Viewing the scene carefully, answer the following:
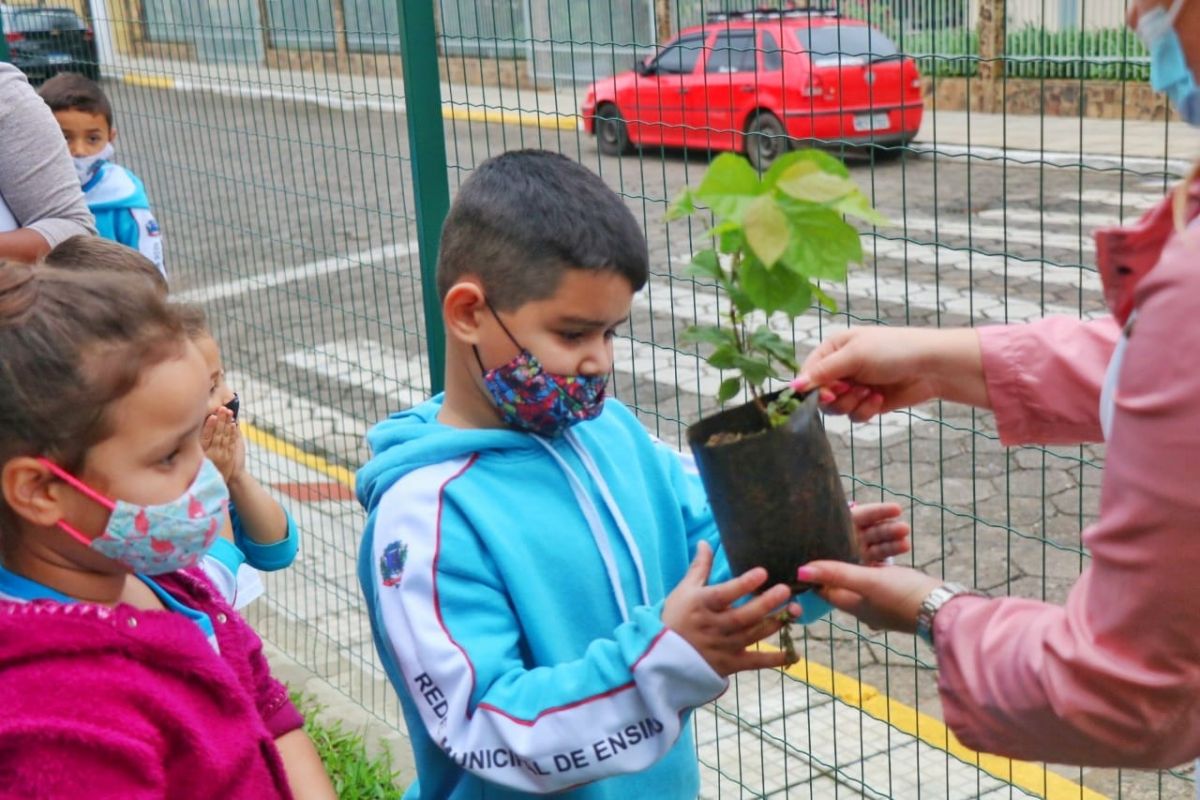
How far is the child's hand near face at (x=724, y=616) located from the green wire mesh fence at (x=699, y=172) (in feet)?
3.64

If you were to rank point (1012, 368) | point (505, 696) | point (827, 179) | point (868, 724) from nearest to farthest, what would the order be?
point (827, 179), point (505, 696), point (1012, 368), point (868, 724)

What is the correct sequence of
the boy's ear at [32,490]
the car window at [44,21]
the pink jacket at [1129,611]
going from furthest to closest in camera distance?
the car window at [44,21] → the boy's ear at [32,490] → the pink jacket at [1129,611]

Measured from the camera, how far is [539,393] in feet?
6.48

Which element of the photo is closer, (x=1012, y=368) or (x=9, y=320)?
(x=9, y=320)

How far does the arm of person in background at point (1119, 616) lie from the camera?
128 centimetres

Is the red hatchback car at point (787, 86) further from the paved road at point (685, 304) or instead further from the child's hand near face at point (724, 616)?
the child's hand near face at point (724, 616)

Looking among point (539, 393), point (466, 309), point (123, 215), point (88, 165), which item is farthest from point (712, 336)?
point (88, 165)

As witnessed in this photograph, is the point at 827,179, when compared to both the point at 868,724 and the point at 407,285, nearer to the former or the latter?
the point at 868,724

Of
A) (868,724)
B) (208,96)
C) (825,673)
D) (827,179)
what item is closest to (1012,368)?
(827,179)

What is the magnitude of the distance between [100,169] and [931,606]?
4.54 m

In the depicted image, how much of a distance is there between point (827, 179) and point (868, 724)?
9.20 feet

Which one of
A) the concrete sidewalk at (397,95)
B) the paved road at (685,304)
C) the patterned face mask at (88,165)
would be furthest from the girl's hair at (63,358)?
the patterned face mask at (88,165)

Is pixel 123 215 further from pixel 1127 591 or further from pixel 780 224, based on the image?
pixel 1127 591

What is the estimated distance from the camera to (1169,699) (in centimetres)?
137
